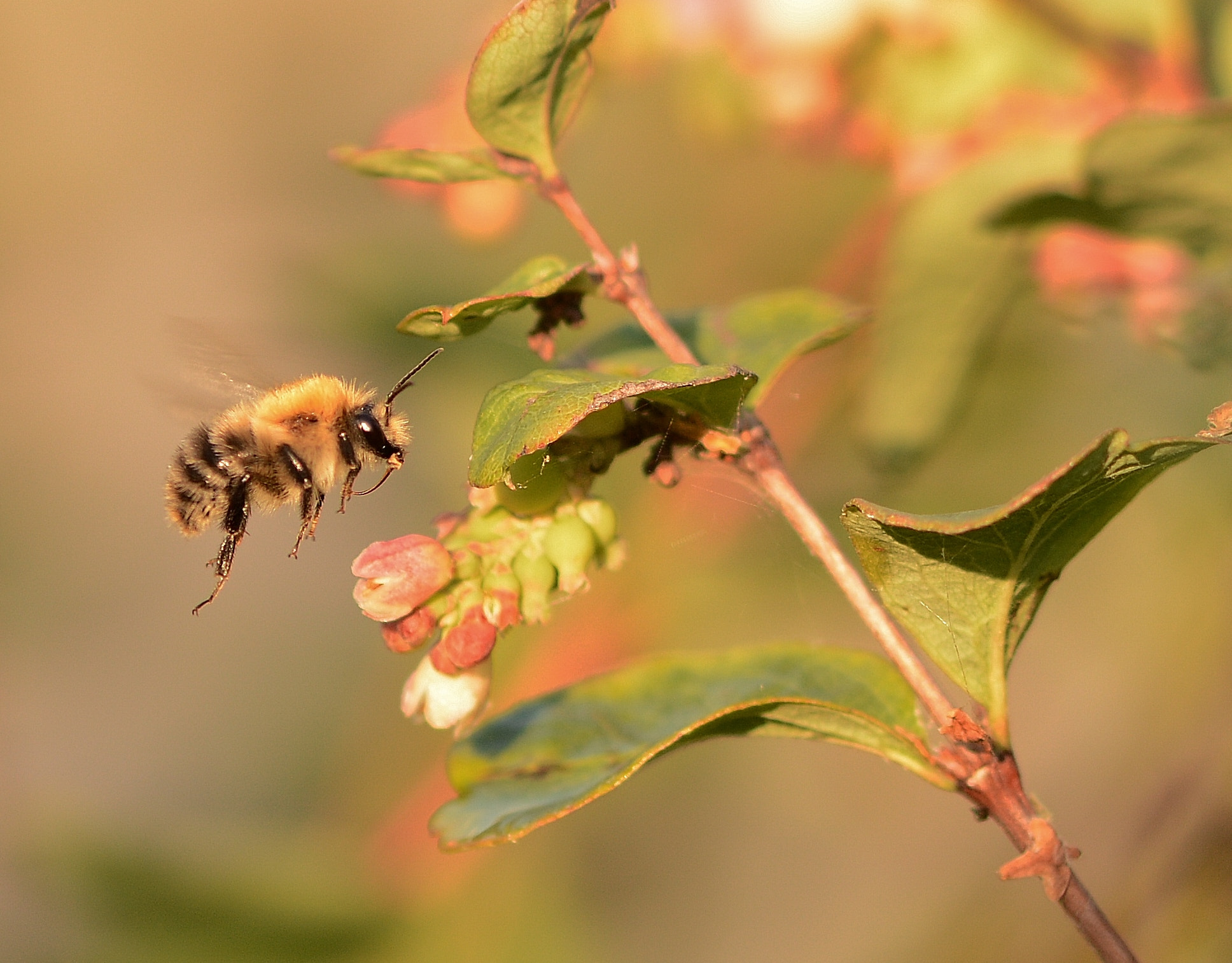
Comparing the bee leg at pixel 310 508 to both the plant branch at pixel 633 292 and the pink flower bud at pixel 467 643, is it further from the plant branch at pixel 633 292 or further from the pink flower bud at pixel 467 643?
the plant branch at pixel 633 292

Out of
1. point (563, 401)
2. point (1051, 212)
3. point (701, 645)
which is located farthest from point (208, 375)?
point (1051, 212)

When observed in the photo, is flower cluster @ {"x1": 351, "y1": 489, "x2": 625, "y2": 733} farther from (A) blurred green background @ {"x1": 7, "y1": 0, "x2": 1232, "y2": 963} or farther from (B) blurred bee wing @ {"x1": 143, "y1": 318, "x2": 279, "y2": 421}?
(B) blurred bee wing @ {"x1": 143, "y1": 318, "x2": 279, "y2": 421}

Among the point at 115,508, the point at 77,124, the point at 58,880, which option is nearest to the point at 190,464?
the point at 58,880

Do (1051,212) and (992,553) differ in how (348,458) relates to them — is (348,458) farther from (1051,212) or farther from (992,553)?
(1051,212)

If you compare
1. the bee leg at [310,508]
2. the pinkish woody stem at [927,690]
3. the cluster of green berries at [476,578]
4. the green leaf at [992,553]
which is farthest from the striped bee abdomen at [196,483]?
the green leaf at [992,553]

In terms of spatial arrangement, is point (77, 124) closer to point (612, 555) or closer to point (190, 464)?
point (190, 464)

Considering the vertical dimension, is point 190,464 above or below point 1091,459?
above

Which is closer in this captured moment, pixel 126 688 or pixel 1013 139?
pixel 1013 139
